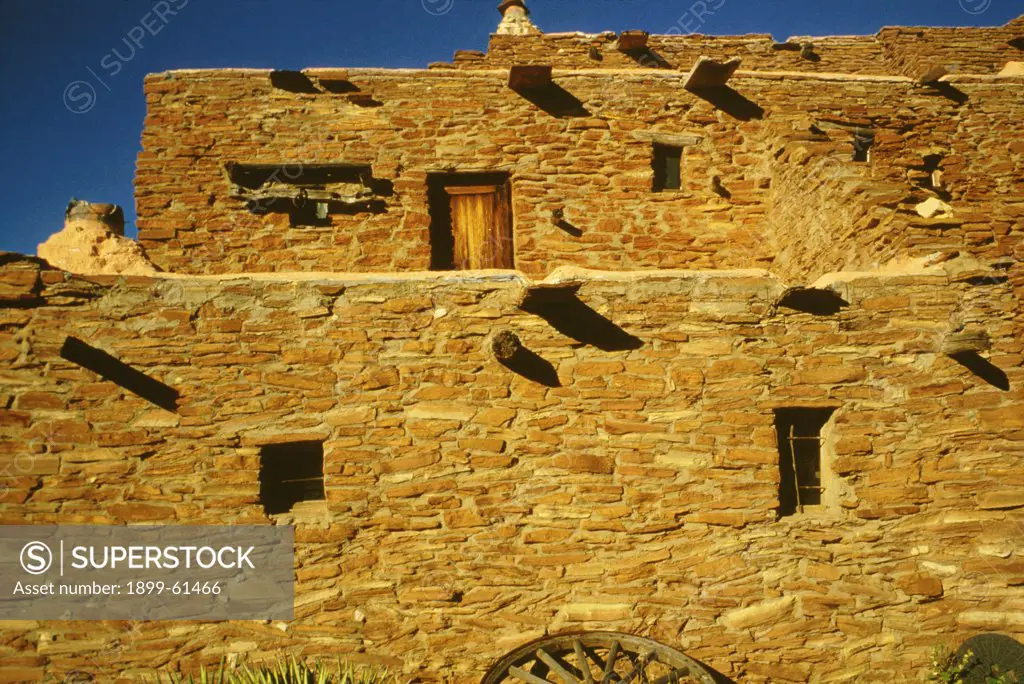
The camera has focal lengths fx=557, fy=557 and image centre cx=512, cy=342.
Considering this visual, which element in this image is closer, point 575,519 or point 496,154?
point 575,519

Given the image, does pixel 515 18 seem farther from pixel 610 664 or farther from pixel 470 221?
pixel 610 664

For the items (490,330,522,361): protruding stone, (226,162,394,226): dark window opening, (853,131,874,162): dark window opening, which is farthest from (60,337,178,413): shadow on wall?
(853,131,874,162): dark window opening

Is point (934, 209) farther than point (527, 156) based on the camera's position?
No

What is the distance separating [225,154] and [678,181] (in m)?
6.21

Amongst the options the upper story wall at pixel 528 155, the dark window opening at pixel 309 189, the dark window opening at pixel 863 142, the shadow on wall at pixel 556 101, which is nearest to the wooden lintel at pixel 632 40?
the upper story wall at pixel 528 155

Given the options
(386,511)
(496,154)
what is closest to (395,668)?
(386,511)

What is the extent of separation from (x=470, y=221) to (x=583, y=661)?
18.3 ft

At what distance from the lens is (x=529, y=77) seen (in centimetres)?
748

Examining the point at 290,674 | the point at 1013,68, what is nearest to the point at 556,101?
the point at 290,674

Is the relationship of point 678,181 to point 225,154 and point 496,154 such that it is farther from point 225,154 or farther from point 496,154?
point 225,154

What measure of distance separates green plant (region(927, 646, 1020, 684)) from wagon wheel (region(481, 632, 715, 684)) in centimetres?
180

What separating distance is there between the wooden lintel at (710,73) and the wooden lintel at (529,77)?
1943mm

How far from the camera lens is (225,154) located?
7.46 meters

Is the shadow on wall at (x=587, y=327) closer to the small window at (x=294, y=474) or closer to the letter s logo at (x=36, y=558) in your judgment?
the small window at (x=294, y=474)
